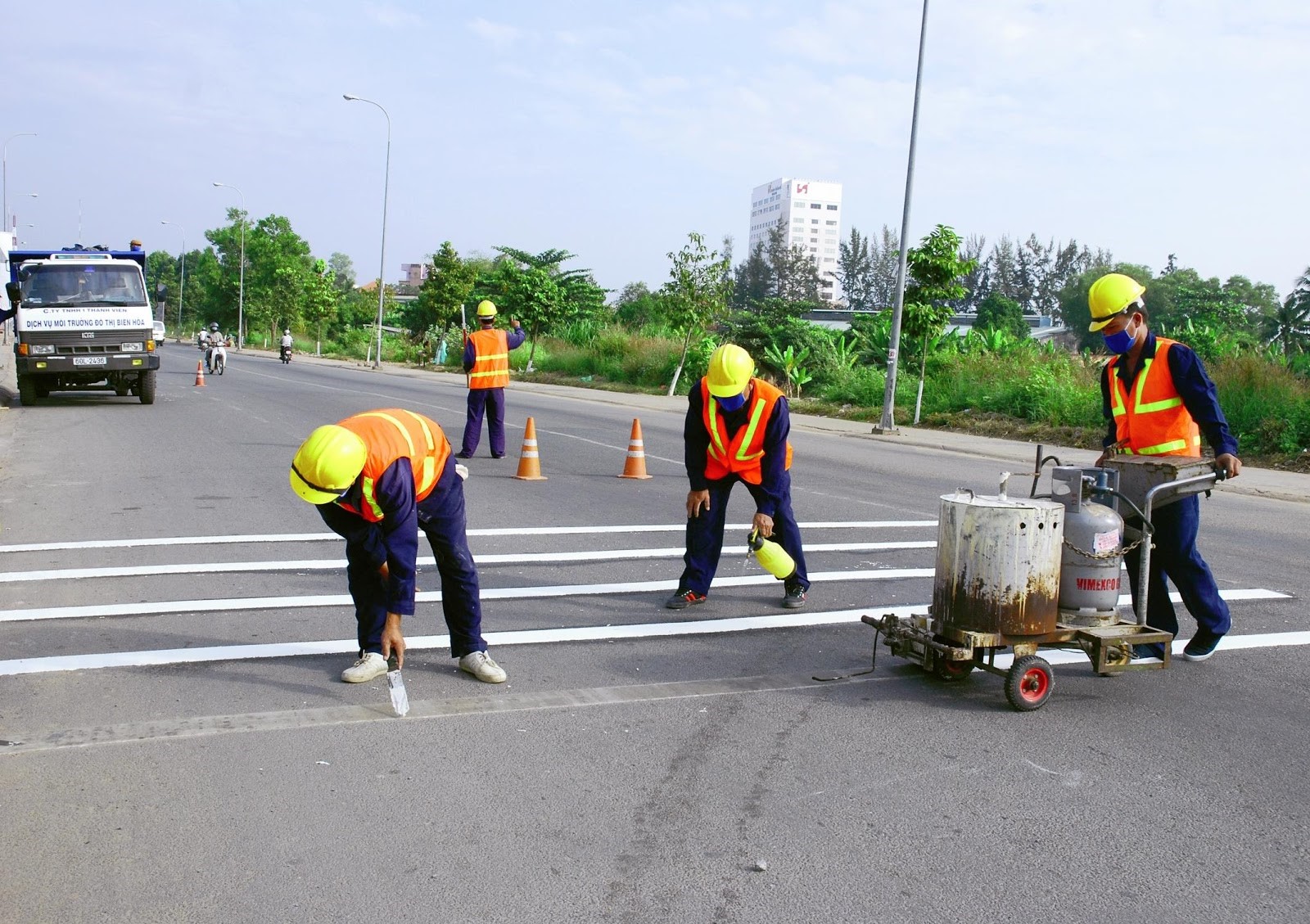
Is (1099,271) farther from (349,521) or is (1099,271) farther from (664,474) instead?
(349,521)

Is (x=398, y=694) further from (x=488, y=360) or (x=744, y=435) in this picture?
(x=488, y=360)

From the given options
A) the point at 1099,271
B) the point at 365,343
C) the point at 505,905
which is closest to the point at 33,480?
the point at 505,905

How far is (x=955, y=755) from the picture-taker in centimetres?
465

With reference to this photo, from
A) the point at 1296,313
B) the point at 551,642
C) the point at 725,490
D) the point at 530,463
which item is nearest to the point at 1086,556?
the point at 725,490

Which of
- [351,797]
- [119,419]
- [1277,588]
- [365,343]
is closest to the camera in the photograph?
[351,797]

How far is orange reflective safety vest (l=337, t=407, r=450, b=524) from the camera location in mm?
4898

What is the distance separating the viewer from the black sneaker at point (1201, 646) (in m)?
6.02

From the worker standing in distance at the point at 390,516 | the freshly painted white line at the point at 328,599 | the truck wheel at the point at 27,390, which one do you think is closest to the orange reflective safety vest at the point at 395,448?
the worker standing in distance at the point at 390,516

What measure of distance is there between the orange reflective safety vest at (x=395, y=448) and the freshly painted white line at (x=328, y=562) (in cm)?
211

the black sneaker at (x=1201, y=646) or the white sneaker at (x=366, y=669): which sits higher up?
the black sneaker at (x=1201, y=646)

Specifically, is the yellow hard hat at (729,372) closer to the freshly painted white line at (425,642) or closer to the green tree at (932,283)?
the freshly painted white line at (425,642)

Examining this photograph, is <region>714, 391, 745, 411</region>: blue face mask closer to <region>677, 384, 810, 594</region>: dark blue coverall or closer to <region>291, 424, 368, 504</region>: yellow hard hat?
<region>677, 384, 810, 594</region>: dark blue coverall

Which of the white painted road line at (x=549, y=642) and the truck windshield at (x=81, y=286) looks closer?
the white painted road line at (x=549, y=642)

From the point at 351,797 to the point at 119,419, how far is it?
55.7 ft
